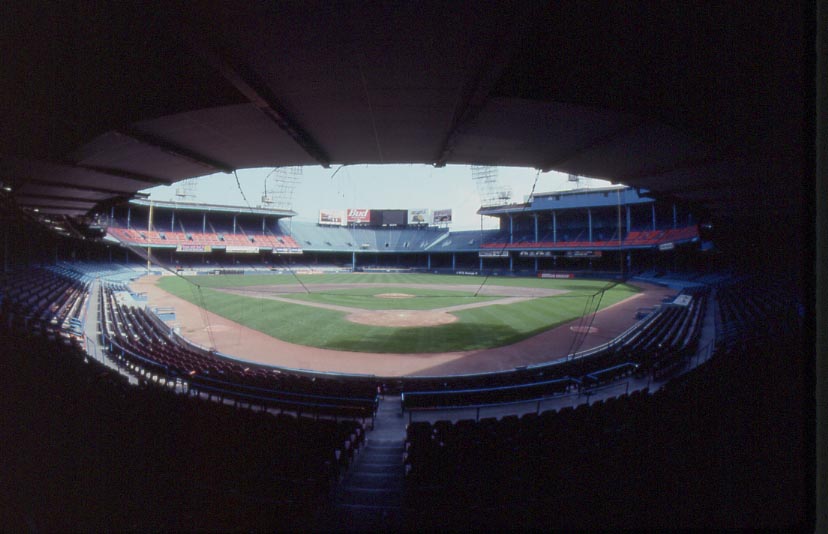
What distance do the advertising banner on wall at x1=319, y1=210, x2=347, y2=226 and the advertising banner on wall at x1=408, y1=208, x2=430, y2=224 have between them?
17.0 meters

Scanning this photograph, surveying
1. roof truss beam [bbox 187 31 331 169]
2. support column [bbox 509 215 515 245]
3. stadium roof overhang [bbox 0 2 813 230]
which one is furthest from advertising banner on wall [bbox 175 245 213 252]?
roof truss beam [bbox 187 31 331 169]

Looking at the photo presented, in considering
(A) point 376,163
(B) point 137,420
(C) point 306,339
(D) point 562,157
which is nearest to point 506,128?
(D) point 562,157

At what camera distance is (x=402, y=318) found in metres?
19.5

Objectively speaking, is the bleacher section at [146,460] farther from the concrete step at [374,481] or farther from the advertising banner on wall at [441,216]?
the advertising banner on wall at [441,216]

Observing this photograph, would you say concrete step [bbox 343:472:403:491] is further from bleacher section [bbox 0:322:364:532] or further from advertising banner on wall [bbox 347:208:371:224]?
advertising banner on wall [bbox 347:208:371:224]

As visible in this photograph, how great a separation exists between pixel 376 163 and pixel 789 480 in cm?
648

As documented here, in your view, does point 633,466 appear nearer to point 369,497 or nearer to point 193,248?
point 369,497

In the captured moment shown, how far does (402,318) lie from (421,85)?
17.1 meters

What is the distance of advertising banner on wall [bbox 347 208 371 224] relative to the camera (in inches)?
3059

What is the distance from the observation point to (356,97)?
3.59m

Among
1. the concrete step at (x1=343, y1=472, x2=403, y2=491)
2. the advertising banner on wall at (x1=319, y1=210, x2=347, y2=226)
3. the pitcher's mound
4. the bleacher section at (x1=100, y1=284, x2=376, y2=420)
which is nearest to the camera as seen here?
the concrete step at (x1=343, y1=472, x2=403, y2=491)

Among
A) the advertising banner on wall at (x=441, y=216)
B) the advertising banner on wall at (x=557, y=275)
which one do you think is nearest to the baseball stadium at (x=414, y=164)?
the advertising banner on wall at (x=557, y=275)

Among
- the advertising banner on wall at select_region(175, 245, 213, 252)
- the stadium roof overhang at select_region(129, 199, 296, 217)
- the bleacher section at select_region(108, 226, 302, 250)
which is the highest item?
the stadium roof overhang at select_region(129, 199, 296, 217)

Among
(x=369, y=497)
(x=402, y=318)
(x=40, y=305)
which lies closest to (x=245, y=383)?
(x=369, y=497)
